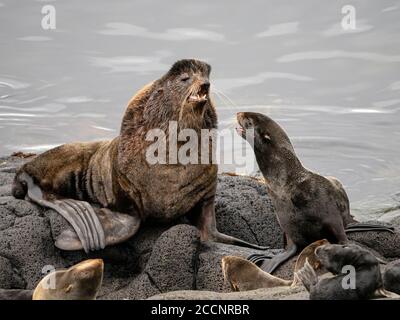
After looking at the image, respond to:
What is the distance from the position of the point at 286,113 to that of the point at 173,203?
7603mm

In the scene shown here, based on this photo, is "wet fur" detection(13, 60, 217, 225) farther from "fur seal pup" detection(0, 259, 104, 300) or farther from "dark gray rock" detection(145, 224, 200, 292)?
"fur seal pup" detection(0, 259, 104, 300)

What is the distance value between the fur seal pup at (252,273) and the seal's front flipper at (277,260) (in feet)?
1.31

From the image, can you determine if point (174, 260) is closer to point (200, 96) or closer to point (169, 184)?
point (169, 184)

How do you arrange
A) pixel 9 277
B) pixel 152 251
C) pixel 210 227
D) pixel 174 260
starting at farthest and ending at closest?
pixel 210 227 → pixel 152 251 → pixel 9 277 → pixel 174 260

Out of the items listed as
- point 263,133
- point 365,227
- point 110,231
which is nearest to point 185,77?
point 263,133

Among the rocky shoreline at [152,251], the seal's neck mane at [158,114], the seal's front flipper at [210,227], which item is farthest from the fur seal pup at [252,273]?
the seal's neck mane at [158,114]

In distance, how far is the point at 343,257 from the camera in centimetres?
721

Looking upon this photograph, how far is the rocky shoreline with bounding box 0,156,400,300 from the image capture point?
29.6ft

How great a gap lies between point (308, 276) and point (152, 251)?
2.16 metres

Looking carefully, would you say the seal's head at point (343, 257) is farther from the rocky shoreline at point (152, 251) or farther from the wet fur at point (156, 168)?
the wet fur at point (156, 168)

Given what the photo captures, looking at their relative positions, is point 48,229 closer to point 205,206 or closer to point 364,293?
point 205,206

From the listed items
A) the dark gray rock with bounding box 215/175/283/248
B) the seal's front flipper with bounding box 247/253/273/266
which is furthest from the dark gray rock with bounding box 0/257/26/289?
the dark gray rock with bounding box 215/175/283/248

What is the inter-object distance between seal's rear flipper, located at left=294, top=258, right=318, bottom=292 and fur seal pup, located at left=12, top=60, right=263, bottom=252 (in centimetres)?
225
